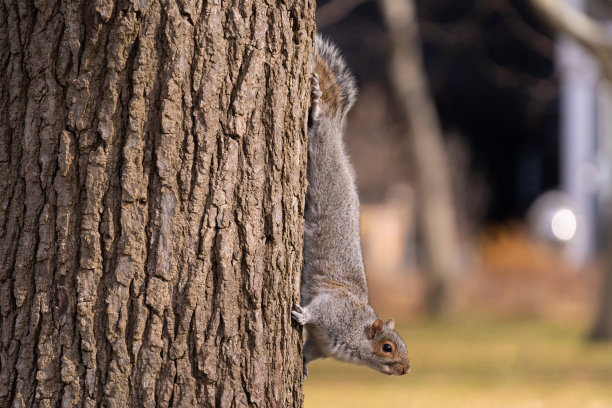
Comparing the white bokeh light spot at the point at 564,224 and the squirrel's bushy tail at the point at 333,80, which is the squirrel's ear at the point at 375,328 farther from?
the white bokeh light spot at the point at 564,224

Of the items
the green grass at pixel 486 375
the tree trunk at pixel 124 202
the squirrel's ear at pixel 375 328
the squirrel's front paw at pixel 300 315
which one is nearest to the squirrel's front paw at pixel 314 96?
the tree trunk at pixel 124 202

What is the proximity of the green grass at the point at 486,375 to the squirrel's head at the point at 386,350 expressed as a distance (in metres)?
2.76

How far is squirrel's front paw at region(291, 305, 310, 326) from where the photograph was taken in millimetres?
2527

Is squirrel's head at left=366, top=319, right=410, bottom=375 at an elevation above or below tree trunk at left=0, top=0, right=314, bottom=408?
below

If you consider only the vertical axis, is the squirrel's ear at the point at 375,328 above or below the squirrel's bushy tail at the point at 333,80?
below

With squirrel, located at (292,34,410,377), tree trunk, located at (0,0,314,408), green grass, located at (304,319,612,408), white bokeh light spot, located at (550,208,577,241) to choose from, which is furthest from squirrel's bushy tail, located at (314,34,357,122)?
white bokeh light spot, located at (550,208,577,241)

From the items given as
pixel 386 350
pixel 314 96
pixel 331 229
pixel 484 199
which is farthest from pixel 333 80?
pixel 484 199

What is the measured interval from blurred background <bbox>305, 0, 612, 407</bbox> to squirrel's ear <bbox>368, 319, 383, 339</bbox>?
118 inches

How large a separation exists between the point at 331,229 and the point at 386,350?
609 millimetres

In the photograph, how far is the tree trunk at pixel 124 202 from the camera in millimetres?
2223

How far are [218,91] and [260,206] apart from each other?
1.02 feet

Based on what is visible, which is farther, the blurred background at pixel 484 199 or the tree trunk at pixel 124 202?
the blurred background at pixel 484 199

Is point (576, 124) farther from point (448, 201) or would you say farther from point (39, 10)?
point (39, 10)

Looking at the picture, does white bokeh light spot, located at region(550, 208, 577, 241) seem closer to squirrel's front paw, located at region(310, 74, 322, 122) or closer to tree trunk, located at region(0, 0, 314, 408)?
squirrel's front paw, located at region(310, 74, 322, 122)
